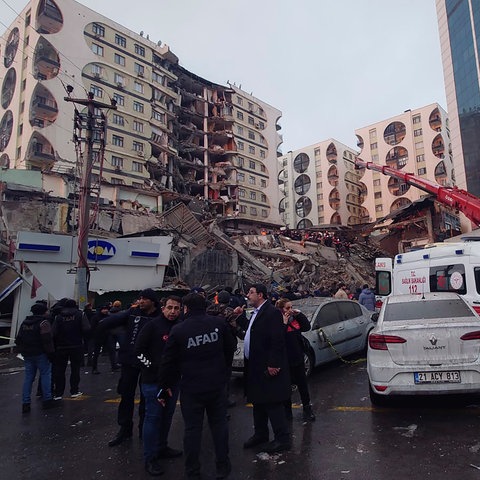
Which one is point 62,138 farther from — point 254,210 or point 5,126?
point 254,210

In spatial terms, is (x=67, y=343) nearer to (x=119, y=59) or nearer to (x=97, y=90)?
(x=97, y=90)

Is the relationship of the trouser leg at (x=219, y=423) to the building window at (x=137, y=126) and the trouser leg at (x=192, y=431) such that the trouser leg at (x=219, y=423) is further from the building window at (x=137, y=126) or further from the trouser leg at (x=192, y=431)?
the building window at (x=137, y=126)

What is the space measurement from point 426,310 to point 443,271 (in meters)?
3.65

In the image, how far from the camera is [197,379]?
3.70 metres

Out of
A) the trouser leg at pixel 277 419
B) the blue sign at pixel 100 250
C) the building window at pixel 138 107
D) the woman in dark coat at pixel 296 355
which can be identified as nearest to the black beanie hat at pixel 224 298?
the woman in dark coat at pixel 296 355

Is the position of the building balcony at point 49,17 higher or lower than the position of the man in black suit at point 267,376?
higher

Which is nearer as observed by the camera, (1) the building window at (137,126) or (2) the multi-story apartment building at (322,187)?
(1) the building window at (137,126)

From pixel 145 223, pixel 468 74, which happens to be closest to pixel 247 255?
pixel 145 223

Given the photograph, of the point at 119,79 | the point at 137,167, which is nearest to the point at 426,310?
the point at 137,167

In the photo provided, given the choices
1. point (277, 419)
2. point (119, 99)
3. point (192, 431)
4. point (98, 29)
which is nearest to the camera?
point (192, 431)

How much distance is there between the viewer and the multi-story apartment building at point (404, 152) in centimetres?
6656

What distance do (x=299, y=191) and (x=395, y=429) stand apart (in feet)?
262

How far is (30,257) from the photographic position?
15.8 m

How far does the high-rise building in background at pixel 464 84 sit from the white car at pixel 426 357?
35.7m
